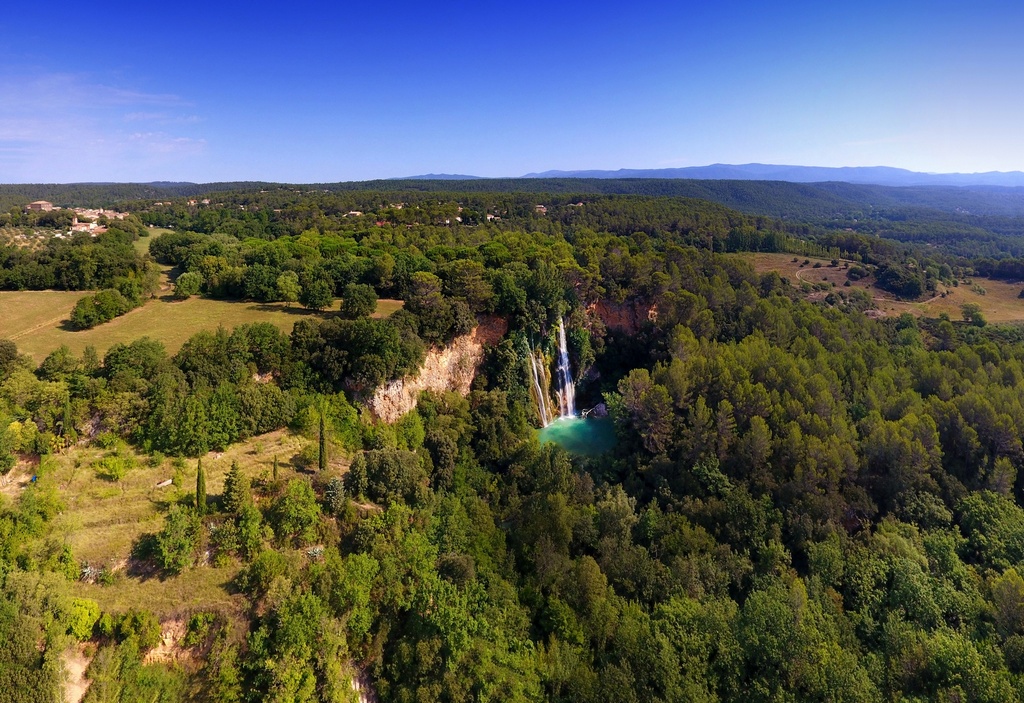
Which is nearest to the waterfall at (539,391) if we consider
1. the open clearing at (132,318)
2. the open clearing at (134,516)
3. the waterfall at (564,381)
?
the waterfall at (564,381)

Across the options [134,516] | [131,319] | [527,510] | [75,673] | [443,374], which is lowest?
[527,510]

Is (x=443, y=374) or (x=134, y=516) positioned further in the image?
(x=443, y=374)

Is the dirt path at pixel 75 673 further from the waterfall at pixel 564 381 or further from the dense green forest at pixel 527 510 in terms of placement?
the waterfall at pixel 564 381

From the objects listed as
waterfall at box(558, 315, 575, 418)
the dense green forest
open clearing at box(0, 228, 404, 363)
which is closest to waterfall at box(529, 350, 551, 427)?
the dense green forest

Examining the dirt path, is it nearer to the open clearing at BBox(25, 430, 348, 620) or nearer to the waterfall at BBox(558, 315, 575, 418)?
the open clearing at BBox(25, 430, 348, 620)

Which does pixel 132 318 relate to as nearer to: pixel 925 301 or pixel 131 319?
pixel 131 319

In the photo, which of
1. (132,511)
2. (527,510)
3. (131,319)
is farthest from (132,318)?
(527,510)

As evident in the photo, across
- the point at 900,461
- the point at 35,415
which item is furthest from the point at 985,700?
the point at 35,415

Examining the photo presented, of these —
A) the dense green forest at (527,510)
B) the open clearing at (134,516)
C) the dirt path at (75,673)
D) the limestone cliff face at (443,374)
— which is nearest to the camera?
the dirt path at (75,673)
